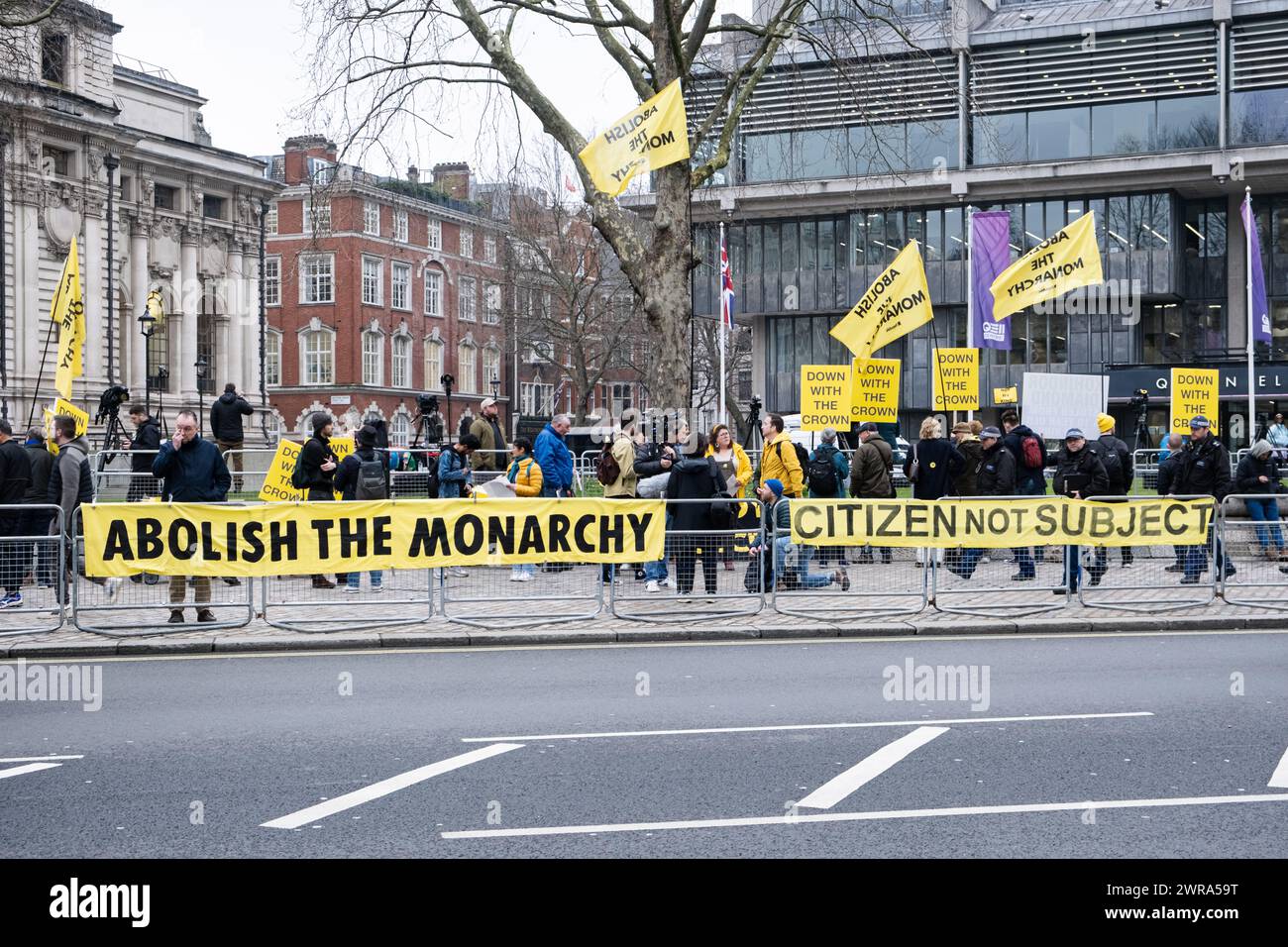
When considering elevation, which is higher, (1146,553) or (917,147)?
(917,147)

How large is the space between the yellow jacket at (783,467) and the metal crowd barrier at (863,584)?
74.5 inches

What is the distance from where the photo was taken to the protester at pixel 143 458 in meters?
21.0

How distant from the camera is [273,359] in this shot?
259 feet

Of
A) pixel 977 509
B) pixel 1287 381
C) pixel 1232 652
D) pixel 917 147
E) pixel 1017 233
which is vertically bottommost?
pixel 1232 652

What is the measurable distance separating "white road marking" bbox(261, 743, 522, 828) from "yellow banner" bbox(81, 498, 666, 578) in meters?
5.73

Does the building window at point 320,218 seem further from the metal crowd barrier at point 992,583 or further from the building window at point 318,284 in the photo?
the building window at point 318,284

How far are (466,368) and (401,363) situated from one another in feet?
20.5

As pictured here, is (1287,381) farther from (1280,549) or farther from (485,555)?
(485,555)

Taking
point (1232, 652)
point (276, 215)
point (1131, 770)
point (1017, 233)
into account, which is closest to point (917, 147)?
point (1017, 233)

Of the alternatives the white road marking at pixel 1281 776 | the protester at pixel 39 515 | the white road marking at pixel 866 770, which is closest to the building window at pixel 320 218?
the protester at pixel 39 515

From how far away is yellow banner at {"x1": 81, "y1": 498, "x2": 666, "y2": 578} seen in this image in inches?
516

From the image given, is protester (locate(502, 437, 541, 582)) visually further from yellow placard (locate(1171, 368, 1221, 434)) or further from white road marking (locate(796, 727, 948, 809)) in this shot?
yellow placard (locate(1171, 368, 1221, 434))

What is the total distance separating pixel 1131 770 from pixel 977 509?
23.8 feet

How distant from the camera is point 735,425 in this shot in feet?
222
